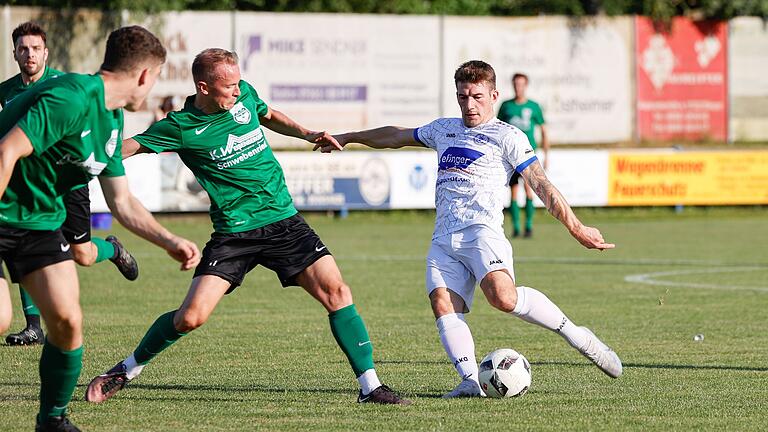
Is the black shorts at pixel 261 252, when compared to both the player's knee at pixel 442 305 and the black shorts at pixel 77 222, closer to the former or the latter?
the player's knee at pixel 442 305

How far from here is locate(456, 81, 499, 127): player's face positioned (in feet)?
24.9

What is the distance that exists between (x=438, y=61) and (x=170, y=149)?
80.8 feet

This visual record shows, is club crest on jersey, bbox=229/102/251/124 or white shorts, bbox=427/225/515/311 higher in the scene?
club crest on jersey, bbox=229/102/251/124

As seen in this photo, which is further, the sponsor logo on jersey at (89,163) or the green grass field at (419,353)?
the green grass field at (419,353)

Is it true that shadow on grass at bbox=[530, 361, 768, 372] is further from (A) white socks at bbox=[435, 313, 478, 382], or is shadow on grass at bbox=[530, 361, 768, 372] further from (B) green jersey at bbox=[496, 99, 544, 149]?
(B) green jersey at bbox=[496, 99, 544, 149]

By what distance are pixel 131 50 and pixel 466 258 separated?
2.59m

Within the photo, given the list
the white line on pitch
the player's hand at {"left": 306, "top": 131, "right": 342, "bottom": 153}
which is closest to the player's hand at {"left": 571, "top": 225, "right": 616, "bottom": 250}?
the player's hand at {"left": 306, "top": 131, "right": 342, "bottom": 153}

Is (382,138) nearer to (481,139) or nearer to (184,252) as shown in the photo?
(481,139)

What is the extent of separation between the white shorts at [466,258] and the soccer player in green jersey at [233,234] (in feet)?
1.99

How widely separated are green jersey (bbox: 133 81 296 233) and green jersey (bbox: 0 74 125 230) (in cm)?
118

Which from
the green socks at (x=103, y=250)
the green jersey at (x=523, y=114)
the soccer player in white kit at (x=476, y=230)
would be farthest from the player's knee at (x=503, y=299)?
the green jersey at (x=523, y=114)

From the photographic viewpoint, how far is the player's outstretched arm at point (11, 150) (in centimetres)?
549

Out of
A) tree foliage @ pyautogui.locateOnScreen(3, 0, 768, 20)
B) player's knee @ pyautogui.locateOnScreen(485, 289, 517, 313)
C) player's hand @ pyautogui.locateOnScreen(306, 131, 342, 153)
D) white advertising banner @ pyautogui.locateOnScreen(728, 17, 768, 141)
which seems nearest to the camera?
player's knee @ pyautogui.locateOnScreen(485, 289, 517, 313)

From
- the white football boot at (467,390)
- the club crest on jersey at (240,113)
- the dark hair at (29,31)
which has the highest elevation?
the dark hair at (29,31)
